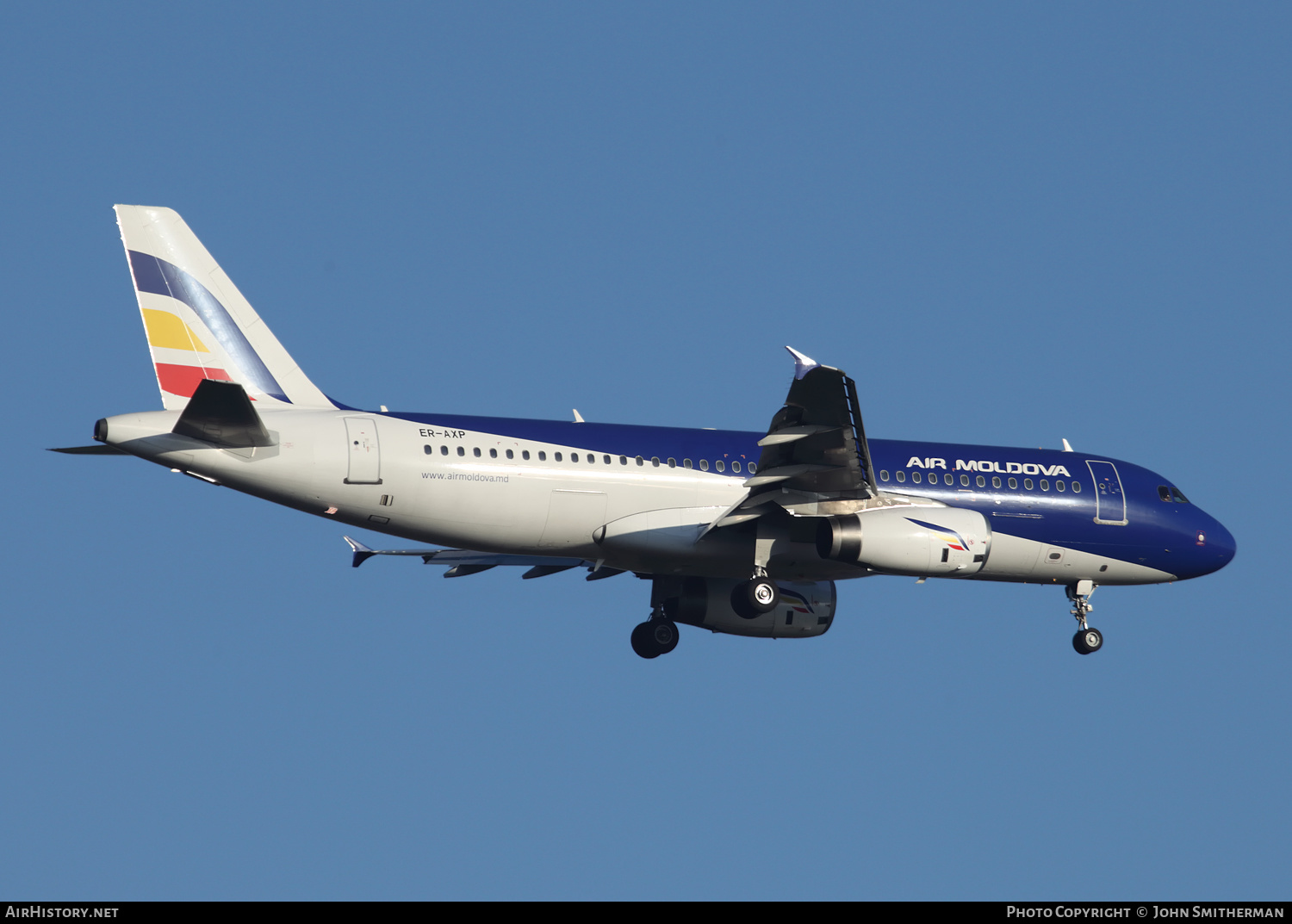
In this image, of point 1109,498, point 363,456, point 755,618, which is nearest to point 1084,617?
point 1109,498

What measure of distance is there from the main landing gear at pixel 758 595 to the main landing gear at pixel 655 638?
145 inches

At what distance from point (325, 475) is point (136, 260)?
4.93m

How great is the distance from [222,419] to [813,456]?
9.96 meters

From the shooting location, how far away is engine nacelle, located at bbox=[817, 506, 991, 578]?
2686 cm

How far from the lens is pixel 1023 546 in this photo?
30.7 metres

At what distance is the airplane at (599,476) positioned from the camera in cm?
2491

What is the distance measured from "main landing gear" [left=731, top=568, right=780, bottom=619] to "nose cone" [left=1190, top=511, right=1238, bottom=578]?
10419 mm

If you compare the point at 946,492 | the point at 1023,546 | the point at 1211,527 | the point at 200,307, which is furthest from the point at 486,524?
the point at 1211,527

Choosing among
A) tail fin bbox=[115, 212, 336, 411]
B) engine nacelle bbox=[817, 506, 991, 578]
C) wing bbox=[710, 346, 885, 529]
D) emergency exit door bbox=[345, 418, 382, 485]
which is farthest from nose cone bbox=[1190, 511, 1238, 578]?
tail fin bbox=[115, 212, 336, 411]

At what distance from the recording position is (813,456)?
25969mm

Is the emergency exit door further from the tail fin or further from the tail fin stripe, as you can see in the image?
the tail fin stripe

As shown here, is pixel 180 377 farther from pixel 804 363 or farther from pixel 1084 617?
pixel 1084 617

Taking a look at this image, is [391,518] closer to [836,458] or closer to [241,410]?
[241,410]
